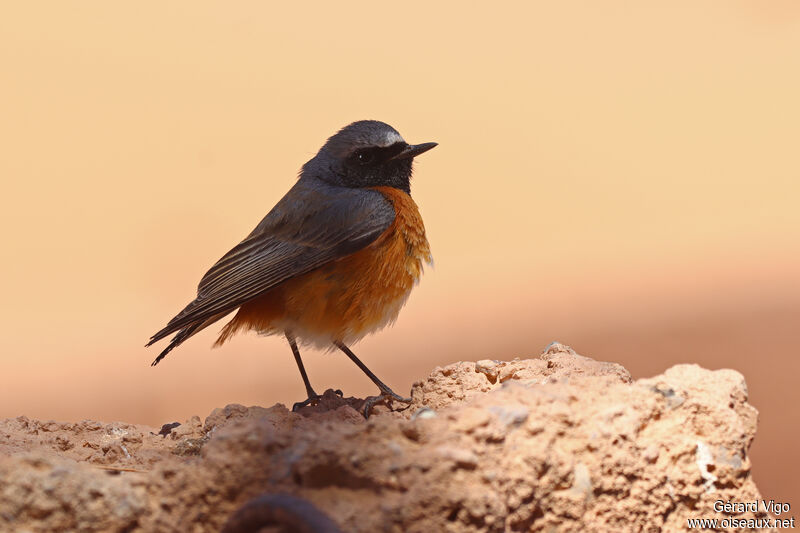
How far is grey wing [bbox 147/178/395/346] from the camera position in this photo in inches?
210

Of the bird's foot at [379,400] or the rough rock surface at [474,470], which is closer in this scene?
the rough rock surface at [474,470]

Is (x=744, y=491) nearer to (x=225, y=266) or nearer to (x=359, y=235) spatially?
(x=359, y=235)

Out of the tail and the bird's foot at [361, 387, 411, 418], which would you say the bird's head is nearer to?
the tail

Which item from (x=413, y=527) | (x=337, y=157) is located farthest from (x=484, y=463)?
(x=337, y=157)

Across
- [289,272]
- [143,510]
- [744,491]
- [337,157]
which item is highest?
[337,157]

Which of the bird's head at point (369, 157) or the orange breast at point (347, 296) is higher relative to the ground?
the bird's head at point (369, 157)

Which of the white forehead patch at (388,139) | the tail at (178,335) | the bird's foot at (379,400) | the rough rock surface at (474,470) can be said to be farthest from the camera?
the white forehead patch at (388,139)

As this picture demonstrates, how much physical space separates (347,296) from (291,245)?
1.81ft

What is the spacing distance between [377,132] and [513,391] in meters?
3.10

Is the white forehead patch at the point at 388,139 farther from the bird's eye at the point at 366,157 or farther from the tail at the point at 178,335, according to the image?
the tail at the point at 178,335

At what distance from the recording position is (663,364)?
991cm

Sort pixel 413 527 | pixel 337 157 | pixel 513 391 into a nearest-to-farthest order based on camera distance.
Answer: pixel 413 527
pixel 513 391
pixel 337 157

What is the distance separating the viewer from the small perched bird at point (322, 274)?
5.40 m

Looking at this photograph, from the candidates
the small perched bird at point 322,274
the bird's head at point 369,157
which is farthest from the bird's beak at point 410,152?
the small perched bird at point 322,274
